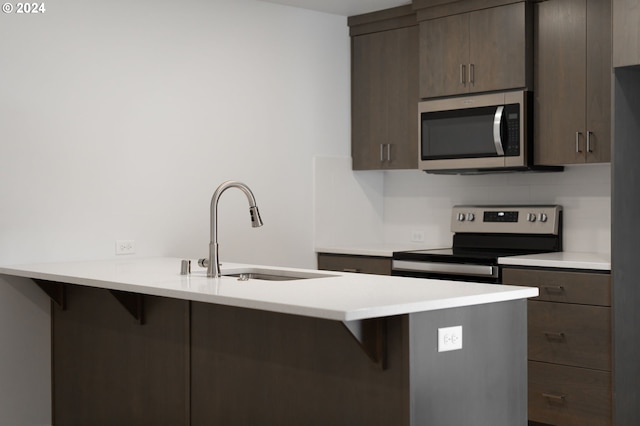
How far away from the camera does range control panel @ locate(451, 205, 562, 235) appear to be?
479 centimetres

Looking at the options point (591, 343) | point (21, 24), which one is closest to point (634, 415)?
point (591, 343)

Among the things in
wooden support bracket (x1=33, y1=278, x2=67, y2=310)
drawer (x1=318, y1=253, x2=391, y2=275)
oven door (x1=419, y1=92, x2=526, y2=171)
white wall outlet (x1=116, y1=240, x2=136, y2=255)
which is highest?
oven door (x1=419, y1=92, x2=526, y2=171)

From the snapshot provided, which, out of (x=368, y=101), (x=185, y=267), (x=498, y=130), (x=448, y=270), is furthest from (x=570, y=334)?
(x=368, y=101)

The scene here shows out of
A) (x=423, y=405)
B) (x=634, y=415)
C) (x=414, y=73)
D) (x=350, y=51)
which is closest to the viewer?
(x=423, y=405)

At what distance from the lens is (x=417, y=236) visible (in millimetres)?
5641

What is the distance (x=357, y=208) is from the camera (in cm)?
571

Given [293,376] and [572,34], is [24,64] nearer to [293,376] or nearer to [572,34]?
[293,376]

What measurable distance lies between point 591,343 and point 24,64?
313 cm

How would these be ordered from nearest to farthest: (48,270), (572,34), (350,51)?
(48,270)
(572,34)
(350,51)

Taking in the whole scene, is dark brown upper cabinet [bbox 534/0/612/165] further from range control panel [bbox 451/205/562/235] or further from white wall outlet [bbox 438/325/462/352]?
white wall outlet [bbox 438/325/462/352]

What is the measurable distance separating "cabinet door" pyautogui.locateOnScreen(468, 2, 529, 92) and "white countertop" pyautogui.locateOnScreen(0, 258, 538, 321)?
6.13ft

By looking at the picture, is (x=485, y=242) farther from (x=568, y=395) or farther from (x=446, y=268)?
(x=568, y=395)

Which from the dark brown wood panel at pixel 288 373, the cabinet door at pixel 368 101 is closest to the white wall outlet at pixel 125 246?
the dark brown wood panel at pixel 288 373

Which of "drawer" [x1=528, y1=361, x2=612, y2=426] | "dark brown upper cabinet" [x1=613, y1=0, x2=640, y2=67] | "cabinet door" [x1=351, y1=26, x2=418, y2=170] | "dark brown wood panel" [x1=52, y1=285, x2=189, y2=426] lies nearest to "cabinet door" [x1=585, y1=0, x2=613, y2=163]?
"dark brown upper cabinet" [x1=613, y1=0, x2=640, y2=67]
